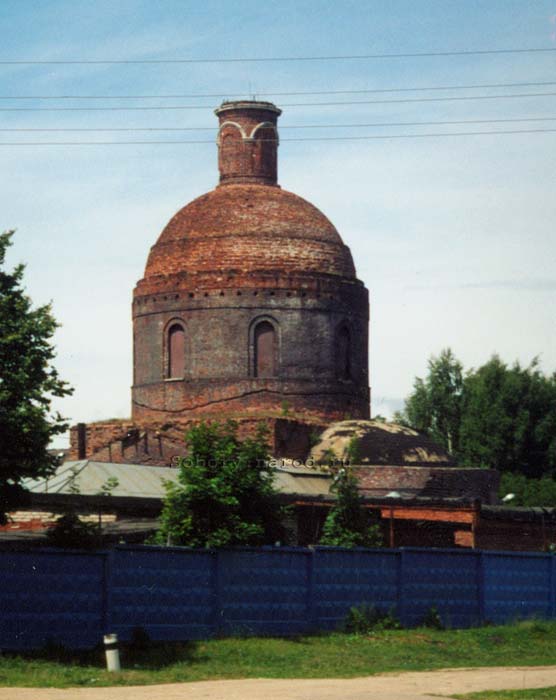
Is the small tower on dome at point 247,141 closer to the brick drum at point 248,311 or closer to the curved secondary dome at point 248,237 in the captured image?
the brick drum at point 248,311

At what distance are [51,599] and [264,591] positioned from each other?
3.89 metres

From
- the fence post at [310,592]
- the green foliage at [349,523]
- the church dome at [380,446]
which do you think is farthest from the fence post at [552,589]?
the church dome at [380,446]

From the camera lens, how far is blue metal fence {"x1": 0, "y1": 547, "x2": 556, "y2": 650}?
63.9ft

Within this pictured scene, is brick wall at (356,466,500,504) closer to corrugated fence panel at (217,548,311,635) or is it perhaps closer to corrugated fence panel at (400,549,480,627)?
corrugated fence panel at (400,549,480,627)

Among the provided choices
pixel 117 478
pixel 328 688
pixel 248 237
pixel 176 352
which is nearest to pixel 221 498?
pixel 328 688

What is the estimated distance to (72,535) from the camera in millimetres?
23922

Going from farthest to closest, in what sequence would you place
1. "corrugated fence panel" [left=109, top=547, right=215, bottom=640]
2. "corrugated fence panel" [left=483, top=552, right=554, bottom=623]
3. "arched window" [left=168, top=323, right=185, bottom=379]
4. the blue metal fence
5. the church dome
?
"arched window" [left=168, top=323, right=185, bottom=379] < the church dome < "corrugated fence panel" [left=483, top=552, right=554, bottom=623] < "corrugated fence panel" [left=109, top=547, right=215, bottom=640] < the blue metal fence

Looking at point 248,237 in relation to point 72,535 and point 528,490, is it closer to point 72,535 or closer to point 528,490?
point 528,490

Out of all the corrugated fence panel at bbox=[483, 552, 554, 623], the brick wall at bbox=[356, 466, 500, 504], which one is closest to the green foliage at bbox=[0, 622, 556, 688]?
the corrugated fence panel at bbox=[483, 552, 554, 623]

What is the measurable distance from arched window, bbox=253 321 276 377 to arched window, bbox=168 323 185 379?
241cm

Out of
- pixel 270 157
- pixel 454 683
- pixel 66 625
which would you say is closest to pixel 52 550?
pixel 66 625

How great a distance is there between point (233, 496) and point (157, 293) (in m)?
24.8

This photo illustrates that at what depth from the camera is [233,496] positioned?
2306 centimetres

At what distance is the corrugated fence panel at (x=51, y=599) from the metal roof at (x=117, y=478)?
517 inches
